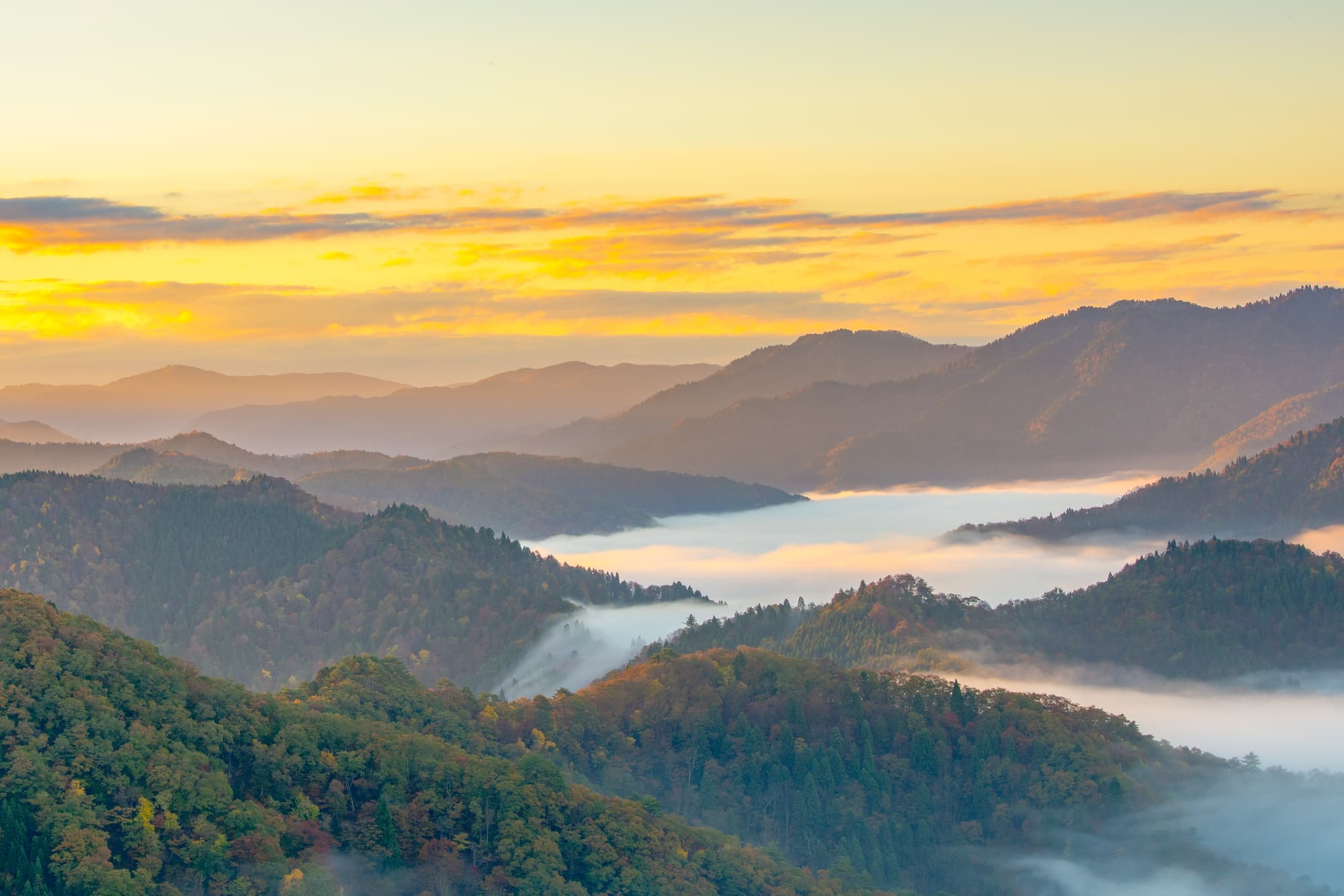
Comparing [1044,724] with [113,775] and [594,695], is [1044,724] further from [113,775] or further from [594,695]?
[113,775]

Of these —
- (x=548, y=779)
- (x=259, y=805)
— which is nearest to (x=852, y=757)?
(x=548, y=779)

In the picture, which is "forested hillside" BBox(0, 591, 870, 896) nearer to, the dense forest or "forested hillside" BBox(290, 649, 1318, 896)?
the dense forest

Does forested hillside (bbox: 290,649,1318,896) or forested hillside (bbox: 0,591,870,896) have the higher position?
forested hillside (bbox: 0,591,870,896)

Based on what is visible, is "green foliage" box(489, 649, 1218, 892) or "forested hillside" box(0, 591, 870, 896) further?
"green foliage" box(489, 649, 1218, 892)

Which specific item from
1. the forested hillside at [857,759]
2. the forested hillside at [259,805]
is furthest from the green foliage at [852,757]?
the forested hillside at [259,805]

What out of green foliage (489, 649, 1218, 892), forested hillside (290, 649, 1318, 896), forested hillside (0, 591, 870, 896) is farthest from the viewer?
green foliage (489, 649, 1218, 892)

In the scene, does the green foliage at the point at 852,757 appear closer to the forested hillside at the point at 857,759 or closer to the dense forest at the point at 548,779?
the forested hillside at the point at 857,759

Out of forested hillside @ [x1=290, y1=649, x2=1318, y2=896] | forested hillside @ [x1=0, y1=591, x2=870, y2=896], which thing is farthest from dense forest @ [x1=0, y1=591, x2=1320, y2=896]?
forested hillside @ [x1=290, y1=649, x2=1318, y2=896]

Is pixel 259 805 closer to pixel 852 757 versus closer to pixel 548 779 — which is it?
pixel 548 779

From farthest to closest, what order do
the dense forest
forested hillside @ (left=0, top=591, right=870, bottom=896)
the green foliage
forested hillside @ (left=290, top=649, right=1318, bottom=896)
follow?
the green foliage < forested hillside @ (left=290, top=649, right=1318, bottom=896) < the dense forest < forested hillside @ (left=0, top=591, right=870, bottom=896)
